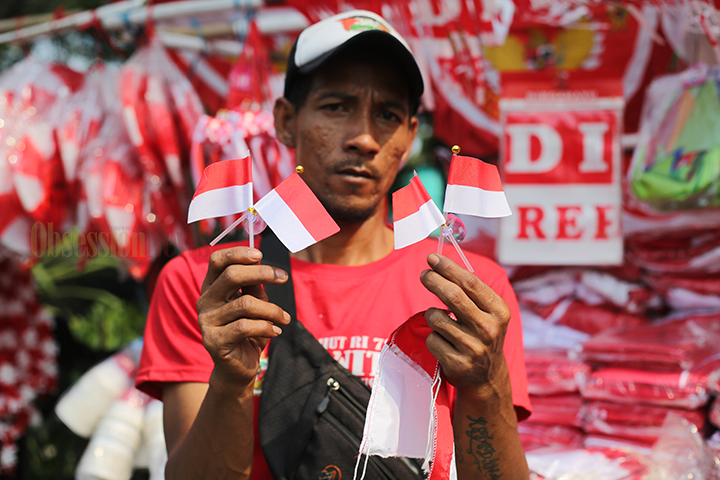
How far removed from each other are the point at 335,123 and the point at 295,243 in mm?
477

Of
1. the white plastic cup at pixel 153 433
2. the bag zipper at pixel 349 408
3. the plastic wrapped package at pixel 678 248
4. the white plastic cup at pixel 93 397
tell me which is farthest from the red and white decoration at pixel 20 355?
the plastic wrapped package at pixel 678 248

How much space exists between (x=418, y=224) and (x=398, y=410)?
1.18 ft

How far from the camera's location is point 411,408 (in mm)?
1082

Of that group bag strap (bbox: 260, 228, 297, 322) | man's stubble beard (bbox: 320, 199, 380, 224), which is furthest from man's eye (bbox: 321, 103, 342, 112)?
bag strap (bbox: 260, 228, 297, 322)

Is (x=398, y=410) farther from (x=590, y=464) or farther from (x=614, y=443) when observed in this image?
(x=614, y=443)

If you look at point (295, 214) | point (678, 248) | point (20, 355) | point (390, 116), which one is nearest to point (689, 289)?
point (678, 248)

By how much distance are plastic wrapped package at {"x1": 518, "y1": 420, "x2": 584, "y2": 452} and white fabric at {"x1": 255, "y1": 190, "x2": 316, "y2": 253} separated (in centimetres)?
153

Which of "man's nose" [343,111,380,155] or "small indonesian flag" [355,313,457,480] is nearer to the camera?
"small indonesian flag" [355,313,457,480]

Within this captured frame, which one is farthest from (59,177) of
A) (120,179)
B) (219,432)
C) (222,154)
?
(219,432)

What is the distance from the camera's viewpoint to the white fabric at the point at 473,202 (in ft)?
3.36

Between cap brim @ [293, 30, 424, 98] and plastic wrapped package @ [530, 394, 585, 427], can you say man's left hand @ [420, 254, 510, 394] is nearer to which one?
cap brim @ [293, 30, 424, 98]

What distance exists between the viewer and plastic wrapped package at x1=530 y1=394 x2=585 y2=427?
2188 mm

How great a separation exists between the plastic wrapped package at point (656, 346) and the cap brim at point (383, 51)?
1302 millimetres

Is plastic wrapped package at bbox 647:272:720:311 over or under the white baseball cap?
under
